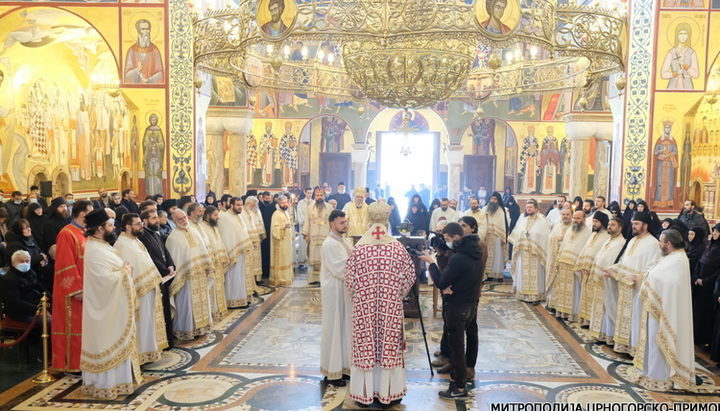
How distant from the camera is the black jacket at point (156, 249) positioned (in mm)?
5805

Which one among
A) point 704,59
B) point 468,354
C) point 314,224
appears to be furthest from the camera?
point 314,224

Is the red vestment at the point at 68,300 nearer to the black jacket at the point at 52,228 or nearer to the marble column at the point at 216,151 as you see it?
the black jacket at the point at 52,228

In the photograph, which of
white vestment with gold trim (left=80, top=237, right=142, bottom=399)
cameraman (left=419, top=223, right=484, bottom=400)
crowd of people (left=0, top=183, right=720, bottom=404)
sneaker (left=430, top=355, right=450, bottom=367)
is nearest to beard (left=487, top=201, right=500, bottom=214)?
crowd of people (left=0, top=183, right=720, bottom=404)

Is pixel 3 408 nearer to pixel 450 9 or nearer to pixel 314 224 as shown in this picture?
pixel 450 9

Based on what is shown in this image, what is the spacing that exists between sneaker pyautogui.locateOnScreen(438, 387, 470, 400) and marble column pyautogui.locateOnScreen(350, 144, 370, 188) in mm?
15852

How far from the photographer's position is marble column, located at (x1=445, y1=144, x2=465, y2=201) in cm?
2007

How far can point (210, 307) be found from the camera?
7121mm

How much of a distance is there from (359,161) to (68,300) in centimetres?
1599

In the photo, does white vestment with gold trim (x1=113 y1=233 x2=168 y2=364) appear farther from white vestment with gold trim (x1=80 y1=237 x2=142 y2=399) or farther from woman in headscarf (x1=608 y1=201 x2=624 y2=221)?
woman in headscarf (x1=608 y1=201 x2=624 y2=221)

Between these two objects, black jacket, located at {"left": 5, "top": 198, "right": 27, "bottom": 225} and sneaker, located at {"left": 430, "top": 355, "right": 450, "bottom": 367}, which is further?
black jacket, located at {"left": 5, "top": 198, "right": 27, "bottom": 225}

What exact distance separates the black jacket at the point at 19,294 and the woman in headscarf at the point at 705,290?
711cm

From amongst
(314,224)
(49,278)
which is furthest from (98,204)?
(314,224)

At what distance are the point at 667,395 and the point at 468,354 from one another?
1.79 m

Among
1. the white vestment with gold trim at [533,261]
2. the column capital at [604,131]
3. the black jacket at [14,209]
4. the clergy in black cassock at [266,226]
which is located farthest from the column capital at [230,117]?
the column capital at [604,131]
